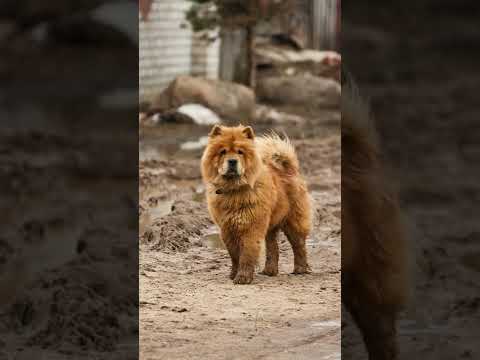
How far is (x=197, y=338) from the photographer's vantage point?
4.88 feet

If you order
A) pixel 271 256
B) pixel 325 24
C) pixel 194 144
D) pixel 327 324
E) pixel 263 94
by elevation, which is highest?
pixel 325 24

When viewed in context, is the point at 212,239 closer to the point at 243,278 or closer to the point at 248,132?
the point at 243,278

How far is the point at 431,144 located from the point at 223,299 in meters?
0.52

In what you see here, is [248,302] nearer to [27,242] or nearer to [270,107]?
[27,242]

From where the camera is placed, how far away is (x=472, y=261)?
1390 millimetres

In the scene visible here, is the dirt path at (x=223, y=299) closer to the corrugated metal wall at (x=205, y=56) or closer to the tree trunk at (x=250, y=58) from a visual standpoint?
the corrugated metal wall at (x=205, y=56)

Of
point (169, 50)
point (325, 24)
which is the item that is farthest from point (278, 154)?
point (325, 24)

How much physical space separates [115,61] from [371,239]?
1.69 feet

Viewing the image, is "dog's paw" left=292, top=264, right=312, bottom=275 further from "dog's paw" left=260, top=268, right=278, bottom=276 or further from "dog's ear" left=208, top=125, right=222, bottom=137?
"dog's ear" left=208, top=125, right=222, bottom=137

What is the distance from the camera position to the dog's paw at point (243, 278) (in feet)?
5.30

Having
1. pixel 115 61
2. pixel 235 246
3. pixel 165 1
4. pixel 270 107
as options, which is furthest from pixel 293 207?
pixel 270 107

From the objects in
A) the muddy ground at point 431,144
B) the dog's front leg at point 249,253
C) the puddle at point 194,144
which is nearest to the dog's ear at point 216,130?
the dog's front leg at point 249,253

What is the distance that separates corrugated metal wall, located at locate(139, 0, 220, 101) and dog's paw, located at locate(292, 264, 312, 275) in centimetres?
142

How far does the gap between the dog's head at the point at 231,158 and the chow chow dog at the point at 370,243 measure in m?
0.34
